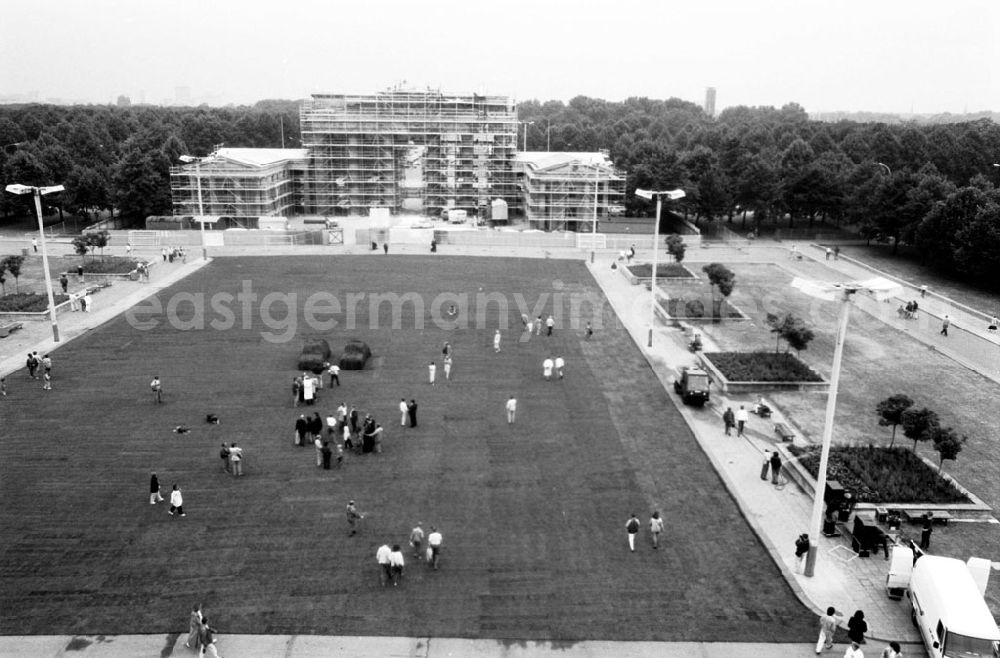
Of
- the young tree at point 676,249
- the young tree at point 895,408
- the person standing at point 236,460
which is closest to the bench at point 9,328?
the person standing at point 236,460

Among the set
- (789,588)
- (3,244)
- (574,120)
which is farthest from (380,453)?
(574,120)

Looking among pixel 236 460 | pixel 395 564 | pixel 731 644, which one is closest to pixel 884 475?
pixel 731 644

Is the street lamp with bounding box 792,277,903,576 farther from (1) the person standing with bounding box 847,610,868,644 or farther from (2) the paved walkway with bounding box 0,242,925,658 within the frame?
(1) the person standing with bounding box 847,610,868,644

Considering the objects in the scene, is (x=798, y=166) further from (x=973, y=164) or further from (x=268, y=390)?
(x=268, y=390)

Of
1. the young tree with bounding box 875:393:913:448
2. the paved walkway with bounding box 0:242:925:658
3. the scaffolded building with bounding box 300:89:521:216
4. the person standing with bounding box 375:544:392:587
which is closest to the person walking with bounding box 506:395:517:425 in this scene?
the paved walkway with bounding box 0:242:925:658

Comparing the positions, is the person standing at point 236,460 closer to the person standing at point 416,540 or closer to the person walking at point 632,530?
the person standing at point 416,540

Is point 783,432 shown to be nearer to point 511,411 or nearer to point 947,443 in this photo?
point 947,443
